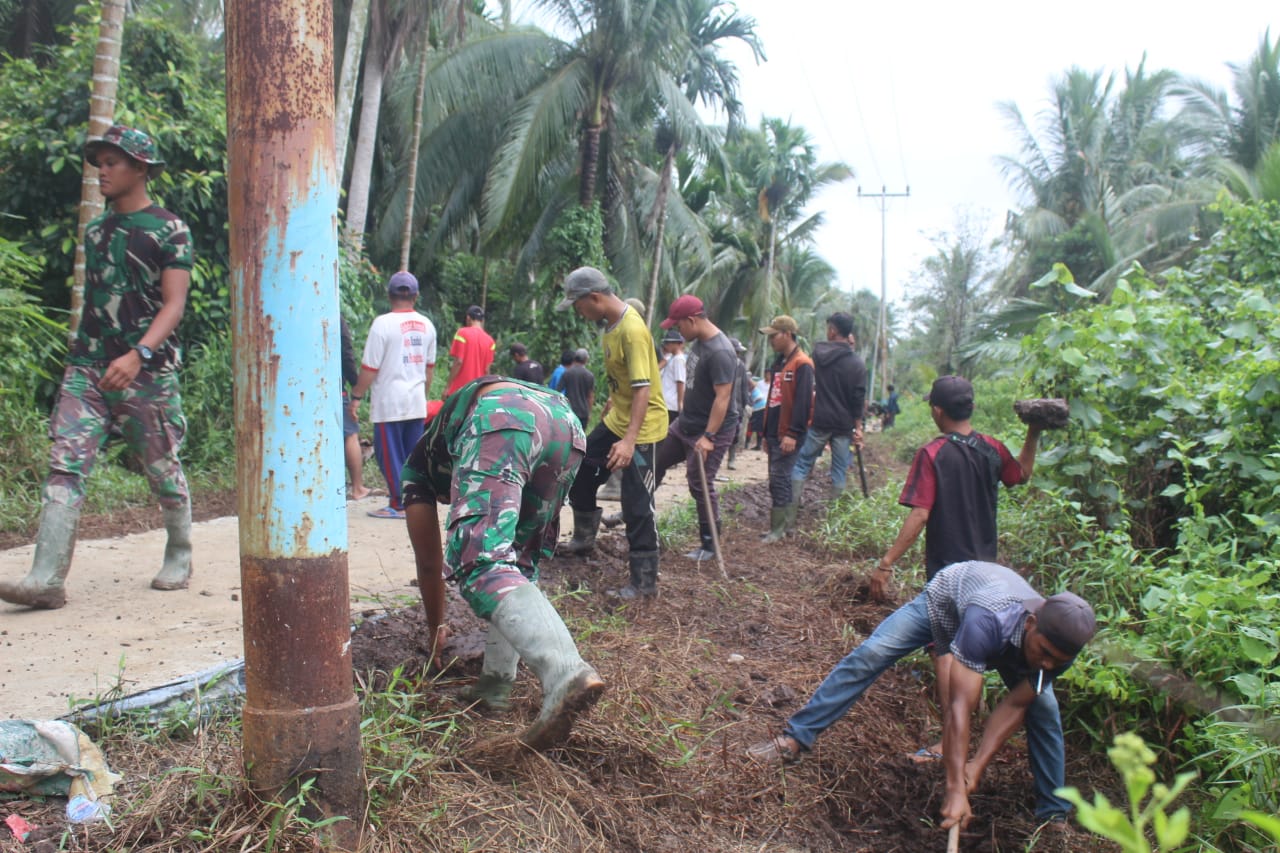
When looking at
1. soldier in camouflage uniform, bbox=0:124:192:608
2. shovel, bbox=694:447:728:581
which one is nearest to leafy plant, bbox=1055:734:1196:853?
soldier in camouflage uniform, bbox=0:124:192:608

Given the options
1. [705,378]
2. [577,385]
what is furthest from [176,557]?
[577,385]

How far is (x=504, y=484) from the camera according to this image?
2764mm

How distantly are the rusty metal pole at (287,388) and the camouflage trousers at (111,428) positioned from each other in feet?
6.70

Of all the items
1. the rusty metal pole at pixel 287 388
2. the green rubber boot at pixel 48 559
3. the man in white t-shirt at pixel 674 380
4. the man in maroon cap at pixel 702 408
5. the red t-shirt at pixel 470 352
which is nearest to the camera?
the rusty metal pole at pixel 287 388

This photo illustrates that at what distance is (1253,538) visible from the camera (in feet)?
13.6

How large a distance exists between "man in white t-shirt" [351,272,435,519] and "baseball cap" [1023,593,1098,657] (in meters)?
4.44

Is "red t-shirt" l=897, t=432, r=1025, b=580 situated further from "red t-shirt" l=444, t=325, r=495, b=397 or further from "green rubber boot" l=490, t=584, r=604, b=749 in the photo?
"red t-shirt" l=444, t=325, r=495, b=397

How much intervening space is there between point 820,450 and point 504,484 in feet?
18.9

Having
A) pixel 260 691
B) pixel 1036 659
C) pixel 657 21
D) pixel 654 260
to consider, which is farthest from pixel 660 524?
pixel 654 260

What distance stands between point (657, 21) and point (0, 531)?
1461 cm

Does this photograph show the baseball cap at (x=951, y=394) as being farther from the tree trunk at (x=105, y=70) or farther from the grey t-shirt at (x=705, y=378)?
the tree trunk at (x=105, y=70)

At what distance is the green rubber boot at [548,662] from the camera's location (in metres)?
2.44

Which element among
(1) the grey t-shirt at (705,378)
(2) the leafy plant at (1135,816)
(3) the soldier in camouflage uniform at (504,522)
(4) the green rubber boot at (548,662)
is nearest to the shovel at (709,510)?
(1) the grey t-shirt at (705,378)

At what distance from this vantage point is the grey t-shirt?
6.20 meters
